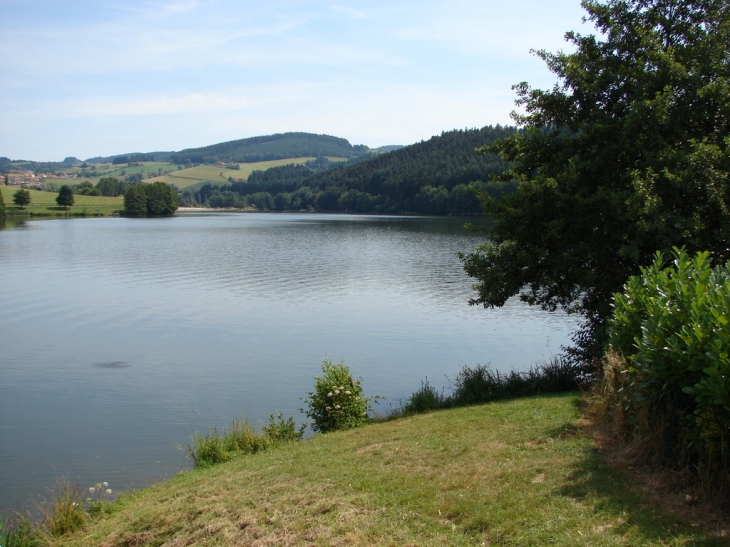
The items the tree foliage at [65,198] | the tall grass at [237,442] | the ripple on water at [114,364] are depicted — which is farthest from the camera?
the tree foliage at [65,198]

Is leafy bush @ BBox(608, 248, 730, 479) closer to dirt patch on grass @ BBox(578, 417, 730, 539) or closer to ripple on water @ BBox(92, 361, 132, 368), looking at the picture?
dirt patch on grass @ BBox(578, 417, 730, 539)

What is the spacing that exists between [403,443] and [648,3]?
48.0 feet

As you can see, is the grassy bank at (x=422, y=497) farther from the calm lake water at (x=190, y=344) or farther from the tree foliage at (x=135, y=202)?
the tree foliage at (x=135, y=202)

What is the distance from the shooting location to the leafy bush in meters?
6.04

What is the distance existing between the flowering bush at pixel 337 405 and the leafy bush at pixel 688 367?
25.2 feet

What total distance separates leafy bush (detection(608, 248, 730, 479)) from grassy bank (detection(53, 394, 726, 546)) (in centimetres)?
85

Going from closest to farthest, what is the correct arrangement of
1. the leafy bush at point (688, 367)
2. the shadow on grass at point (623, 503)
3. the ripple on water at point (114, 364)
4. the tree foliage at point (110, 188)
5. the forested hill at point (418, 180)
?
1. the shadow on grass at point (623, 503)
2. the leafy bush at point (688, 367)
3. the ripple on water at point (114, 364)
4. the forested hill at point (418, 180)
5. the tree foliage at point (110, 188)

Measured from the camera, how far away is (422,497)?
744cm

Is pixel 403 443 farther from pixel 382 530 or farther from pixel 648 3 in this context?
pixel 648 3

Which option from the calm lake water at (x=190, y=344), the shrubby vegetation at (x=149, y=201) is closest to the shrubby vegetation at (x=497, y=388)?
the calm lake water at (x=190, y=344)

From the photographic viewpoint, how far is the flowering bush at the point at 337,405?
1476 centimetres

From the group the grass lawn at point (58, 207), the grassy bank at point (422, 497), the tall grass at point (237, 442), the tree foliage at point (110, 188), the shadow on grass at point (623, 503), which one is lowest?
the tall grass at point (237, 442)

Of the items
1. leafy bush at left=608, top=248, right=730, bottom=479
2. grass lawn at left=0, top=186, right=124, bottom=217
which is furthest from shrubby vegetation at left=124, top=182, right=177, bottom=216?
leafy bush at left=608, top=248, right=730, bottom=479

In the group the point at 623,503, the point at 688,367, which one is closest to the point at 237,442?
the point at 623,503
